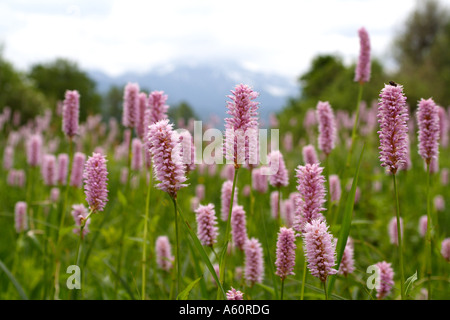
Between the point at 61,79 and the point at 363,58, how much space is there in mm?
62217

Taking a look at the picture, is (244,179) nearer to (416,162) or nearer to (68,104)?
(416,162)

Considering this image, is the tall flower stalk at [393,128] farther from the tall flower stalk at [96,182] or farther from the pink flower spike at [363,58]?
the pink flower spike at [363,58]

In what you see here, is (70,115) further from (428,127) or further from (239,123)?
(428,127)

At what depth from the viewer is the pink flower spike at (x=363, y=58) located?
10.8ft

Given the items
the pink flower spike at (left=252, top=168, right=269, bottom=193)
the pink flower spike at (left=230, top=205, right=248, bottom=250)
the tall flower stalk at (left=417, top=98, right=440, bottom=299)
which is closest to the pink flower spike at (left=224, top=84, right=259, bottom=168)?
the pink flower spike at (left=230, top=205, right=248, bottom=250)

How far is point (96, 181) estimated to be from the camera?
2082 mm

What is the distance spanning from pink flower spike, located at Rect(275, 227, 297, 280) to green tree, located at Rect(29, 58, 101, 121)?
56598mm

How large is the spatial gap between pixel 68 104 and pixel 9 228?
12.0ft

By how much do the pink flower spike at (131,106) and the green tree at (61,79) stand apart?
55.3 m

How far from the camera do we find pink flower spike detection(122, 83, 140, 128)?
3.07 metres

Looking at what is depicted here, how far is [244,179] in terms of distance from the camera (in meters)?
8.65

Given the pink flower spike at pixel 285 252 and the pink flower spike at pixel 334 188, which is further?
the pink flower spike at pixel 334 188

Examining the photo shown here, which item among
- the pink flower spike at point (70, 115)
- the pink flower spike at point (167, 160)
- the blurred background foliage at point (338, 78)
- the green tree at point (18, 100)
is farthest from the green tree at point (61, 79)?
the pink flower spike at point (167, 160)
